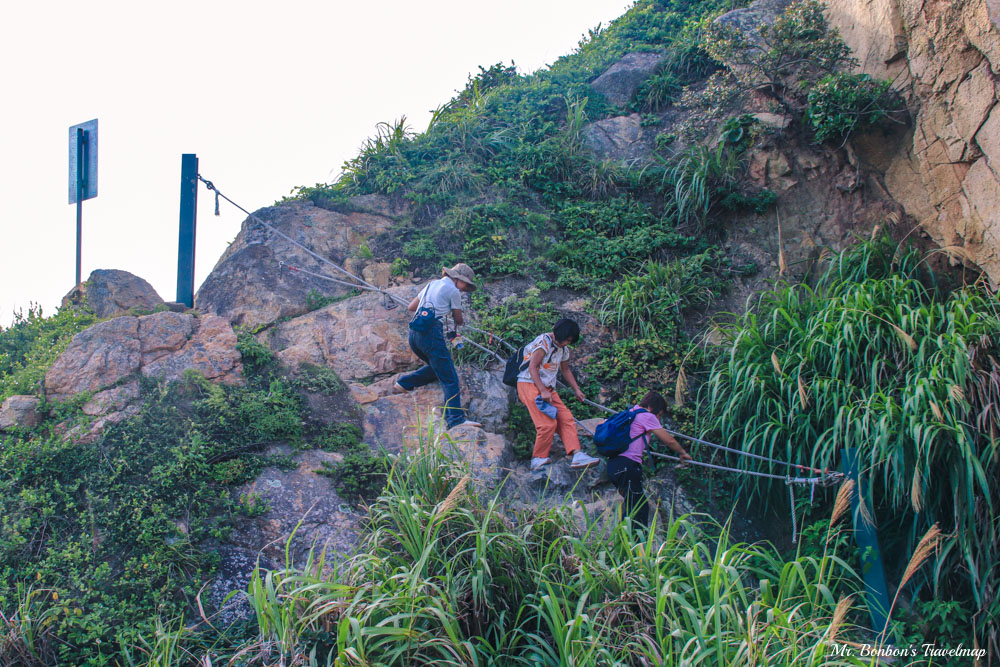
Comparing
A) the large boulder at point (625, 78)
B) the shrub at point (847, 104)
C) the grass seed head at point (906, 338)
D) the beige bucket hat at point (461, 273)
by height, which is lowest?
the grass seed head at point (906, 338)

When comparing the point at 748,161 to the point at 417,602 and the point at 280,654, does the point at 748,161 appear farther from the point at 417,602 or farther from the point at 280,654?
the point at 280,654

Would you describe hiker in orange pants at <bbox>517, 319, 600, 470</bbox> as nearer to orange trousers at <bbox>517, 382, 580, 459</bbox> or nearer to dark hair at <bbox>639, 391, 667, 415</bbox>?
orange trousers at <bbox>517, 382, 580, 459</bbox>

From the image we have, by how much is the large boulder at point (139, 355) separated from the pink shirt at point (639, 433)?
12.8 ft

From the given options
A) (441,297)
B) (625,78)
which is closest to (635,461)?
(441,297)

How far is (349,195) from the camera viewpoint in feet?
32.6

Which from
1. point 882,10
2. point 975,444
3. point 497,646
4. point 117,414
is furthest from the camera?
point 882,10

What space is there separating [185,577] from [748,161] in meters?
8.59

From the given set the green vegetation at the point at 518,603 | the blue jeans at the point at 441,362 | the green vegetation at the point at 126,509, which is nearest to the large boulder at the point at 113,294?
the green vegetation at the point at 126,509

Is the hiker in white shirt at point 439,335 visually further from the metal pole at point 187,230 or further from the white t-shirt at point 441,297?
the metal pole at point 187,230

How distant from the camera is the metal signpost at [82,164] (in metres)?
8.12

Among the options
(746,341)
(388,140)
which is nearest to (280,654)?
(746,341)

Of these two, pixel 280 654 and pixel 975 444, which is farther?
pixel 975 444

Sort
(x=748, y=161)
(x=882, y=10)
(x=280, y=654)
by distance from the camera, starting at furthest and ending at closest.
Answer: (x=748, y=161)
(x=882, y=10)
(x=280, y=654)

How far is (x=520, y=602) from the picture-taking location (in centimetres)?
437
